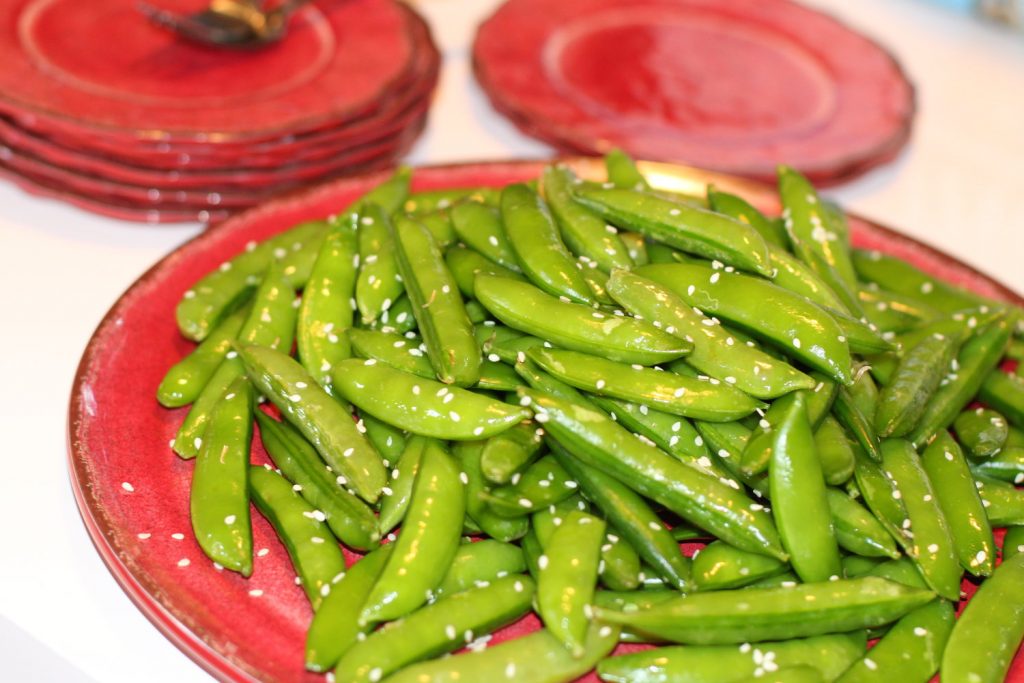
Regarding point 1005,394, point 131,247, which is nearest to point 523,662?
point 1005,394

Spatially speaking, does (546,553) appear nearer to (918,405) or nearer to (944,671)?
(944,671)

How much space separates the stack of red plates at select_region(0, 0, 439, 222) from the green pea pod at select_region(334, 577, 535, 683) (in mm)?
1199

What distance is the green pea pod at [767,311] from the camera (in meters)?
1.63

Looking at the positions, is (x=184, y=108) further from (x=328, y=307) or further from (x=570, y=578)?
(x=570, y=578)

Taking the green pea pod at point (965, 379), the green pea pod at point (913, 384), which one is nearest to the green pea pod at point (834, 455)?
the green pea pod at point (913, 384)

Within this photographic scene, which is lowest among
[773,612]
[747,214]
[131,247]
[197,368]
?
[131,247]

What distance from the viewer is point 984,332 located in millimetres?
1910

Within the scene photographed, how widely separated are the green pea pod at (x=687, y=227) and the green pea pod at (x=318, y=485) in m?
0.65

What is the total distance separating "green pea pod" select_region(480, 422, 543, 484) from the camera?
1.49 meters

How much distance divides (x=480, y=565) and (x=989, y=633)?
698 millimetres

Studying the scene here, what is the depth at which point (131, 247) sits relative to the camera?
91.5 inches

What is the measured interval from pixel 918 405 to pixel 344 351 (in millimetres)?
921

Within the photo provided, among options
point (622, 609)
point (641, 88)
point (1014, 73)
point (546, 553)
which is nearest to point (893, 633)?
point (622, 609)

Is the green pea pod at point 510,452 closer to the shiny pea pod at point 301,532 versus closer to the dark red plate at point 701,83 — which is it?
the shiny pea pod at point 301,532
